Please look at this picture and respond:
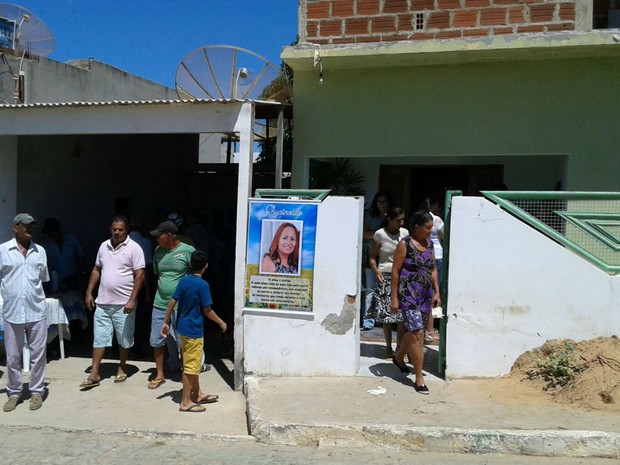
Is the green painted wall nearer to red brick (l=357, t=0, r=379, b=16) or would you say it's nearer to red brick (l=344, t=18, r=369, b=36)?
red brick (l=344, t=18, r=369, b=36)

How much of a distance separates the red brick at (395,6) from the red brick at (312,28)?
84 cm

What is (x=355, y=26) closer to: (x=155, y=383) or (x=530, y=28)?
(x=530, y=28)

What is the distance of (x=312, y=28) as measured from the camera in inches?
280

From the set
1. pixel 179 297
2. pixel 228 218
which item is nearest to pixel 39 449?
pixel 179 297

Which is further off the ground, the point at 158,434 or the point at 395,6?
the point at 395,6

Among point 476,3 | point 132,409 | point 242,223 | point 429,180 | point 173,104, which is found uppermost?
point 476,3

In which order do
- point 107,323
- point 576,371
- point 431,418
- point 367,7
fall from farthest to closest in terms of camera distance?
1. point 367,7
2. point 107,323
3. point 576,371
4. point 431,418

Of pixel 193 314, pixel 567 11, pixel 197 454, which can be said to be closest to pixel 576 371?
pixel 197 454

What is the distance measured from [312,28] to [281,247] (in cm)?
294

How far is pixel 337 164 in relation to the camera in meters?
7.94

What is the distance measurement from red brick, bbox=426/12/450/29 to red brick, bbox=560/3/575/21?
1212 mm

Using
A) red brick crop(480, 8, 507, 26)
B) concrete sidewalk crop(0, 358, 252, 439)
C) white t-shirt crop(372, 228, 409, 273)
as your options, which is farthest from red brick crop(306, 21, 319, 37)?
concrete sidewalk crop(0, 358, 252, 439)

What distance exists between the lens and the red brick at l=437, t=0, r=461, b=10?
665 centimetres

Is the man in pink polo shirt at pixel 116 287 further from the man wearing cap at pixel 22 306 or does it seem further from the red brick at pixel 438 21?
the red brick at pixel 438 21
